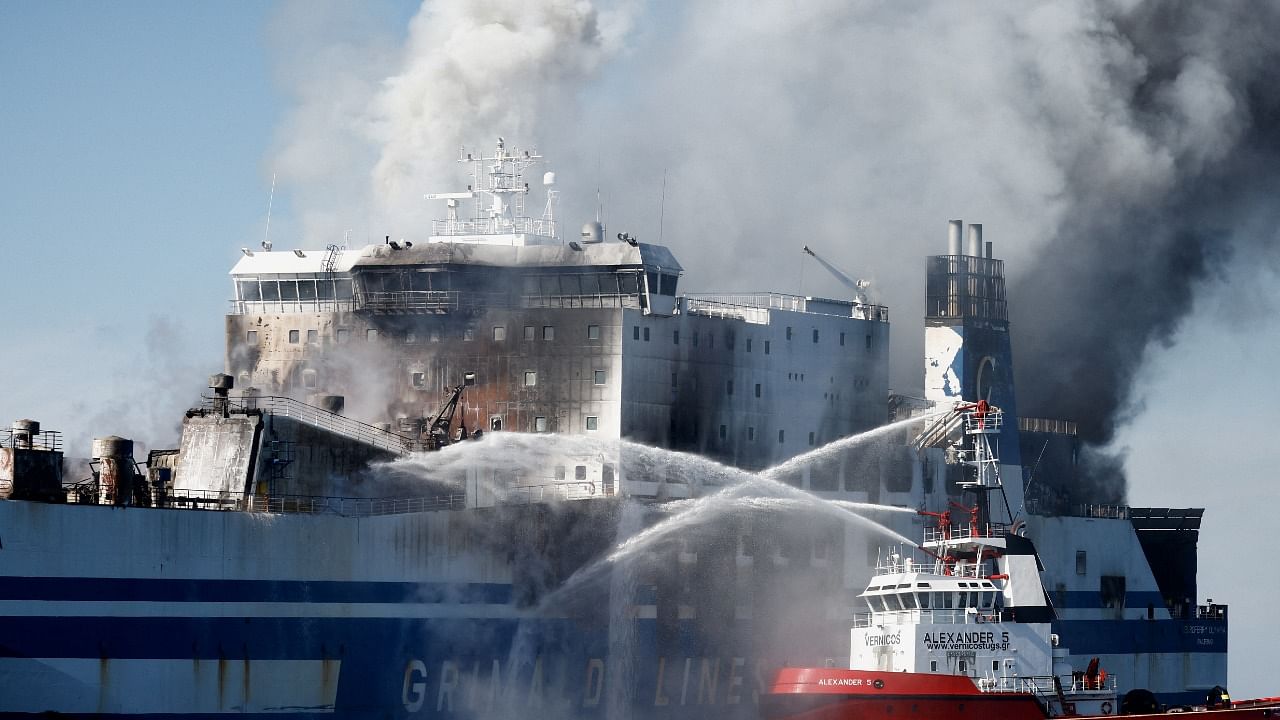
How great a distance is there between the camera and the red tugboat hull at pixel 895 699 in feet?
176

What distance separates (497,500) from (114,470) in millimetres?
11716

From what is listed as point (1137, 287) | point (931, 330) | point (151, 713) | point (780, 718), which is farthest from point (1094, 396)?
point (151, 713)

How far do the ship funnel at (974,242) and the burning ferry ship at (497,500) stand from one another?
0.27 metres

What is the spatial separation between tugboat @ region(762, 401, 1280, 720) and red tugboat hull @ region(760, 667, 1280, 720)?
25mm

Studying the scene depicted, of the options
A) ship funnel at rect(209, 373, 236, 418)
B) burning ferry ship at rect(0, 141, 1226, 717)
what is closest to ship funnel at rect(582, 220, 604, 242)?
burning ferry ship at rect(0, 141, 1226, 717)

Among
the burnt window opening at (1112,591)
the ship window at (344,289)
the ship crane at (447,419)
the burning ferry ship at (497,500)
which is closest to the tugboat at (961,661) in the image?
the burning ferry ship at (497,500)

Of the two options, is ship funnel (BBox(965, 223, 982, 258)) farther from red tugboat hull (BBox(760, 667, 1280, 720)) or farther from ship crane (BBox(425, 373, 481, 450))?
red tugboat hull (BBox(760, 667, 1280, 720))

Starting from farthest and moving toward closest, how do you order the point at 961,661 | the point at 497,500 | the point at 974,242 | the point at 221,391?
1. the point at 974,242
2. the point at 497,500
3. the point at 221,391
4. the point at 961,661

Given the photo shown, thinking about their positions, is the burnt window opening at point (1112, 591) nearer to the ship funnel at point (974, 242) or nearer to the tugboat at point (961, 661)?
the ship funnel at point (974, 242)

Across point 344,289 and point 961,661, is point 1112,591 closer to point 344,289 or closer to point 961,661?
point 961,661

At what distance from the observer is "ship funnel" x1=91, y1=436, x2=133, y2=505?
5703 cm

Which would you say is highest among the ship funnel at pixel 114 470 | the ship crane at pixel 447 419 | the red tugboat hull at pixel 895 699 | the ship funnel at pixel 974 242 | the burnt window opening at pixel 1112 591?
the ship funnel at pixel 974 242

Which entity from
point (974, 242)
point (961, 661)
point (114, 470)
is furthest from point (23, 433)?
point (974, 242)

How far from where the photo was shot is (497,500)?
63812 mm
